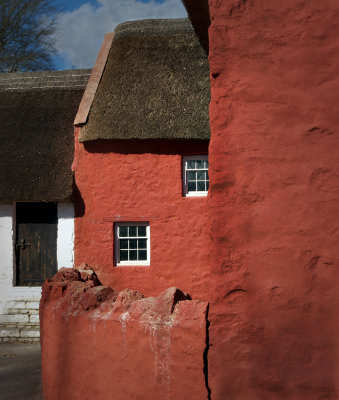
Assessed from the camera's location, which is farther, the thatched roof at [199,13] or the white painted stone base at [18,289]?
the white painted stone base at [18,289]

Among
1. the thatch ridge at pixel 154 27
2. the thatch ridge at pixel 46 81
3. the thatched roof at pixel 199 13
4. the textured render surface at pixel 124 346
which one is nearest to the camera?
the textured render surface at pixel 124 346

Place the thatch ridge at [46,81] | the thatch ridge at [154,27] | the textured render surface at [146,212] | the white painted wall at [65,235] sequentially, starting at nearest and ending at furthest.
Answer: the textured render surface at [146,212] → the white painted wall at [65,235] → the thatch ridge at [154,27] → the thatch ridge at [46,81]

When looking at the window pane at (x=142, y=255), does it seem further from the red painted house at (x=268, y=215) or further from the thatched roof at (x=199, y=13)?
the red painted house at (x=268, y=215)

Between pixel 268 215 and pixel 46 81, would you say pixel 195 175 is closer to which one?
pixel 46 81

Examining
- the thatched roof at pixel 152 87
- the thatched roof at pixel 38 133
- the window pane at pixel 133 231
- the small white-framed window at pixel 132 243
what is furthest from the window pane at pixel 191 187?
the thatched roof at pixel 38 133

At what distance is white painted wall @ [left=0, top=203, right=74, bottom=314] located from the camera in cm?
966

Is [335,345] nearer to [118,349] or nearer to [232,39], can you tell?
[118,349]

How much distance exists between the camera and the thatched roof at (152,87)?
955 cm

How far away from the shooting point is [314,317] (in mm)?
3320

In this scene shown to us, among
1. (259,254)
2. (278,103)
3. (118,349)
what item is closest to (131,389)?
(118,349)

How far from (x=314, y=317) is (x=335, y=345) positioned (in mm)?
251

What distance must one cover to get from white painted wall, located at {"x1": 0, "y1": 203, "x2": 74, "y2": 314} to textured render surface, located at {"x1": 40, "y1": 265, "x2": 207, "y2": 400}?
4731mm

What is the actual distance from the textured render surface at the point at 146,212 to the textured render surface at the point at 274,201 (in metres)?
5.95

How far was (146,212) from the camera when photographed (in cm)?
963
